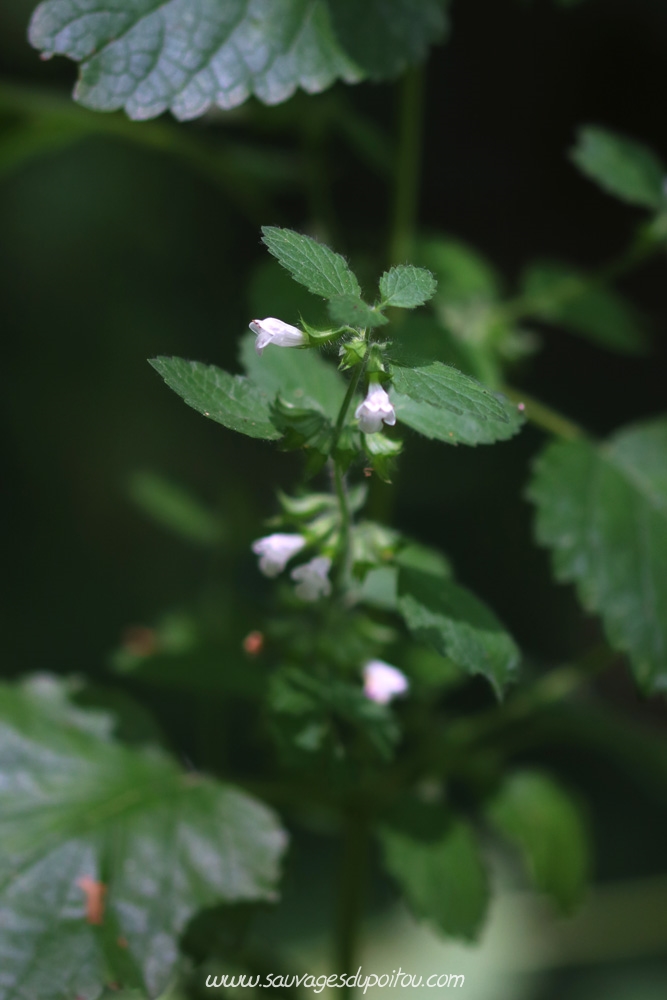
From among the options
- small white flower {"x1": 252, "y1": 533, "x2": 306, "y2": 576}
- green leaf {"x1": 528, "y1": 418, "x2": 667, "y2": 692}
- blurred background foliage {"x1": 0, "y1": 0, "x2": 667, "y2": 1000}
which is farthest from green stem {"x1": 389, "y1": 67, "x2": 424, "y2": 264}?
blurred background foliage {"x1": 0, "y1": 0, "x2": 667, "y2": 1000}

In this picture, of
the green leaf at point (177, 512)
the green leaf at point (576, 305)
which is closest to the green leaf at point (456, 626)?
the green leaf at point (576, 305)

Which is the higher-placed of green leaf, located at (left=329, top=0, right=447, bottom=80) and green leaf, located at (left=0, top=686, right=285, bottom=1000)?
green leaf, located at (left=329, top=0, right=447, bottom=80)

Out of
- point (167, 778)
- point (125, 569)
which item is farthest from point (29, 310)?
point (167, 778)

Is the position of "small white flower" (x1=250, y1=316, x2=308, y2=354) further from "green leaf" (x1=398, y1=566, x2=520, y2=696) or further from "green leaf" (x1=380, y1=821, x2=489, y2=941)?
"green leaf" (x1=380, y1=821, x2=489, y2=941)

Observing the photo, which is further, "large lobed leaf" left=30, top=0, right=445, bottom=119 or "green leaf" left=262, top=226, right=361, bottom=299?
"large lobed leaf" left=30, top=0, right=445, bottom=119

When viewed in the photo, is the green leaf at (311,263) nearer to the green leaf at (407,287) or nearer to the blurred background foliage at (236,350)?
the green leaf at (407,287)

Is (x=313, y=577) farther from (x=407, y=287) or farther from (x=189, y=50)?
(x=189, y=50)

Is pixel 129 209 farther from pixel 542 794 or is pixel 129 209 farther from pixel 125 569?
pixel 542 794

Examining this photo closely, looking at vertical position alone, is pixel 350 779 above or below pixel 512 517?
below
